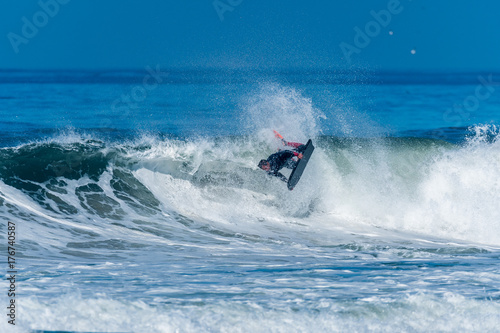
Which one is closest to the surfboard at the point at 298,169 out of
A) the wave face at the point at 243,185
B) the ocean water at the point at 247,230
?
the ocean water at the point at 247,230

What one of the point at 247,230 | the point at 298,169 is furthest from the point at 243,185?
the point at 298,169

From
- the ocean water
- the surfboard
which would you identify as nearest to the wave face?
the ocean water

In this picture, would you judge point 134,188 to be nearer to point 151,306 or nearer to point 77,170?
point 77,170

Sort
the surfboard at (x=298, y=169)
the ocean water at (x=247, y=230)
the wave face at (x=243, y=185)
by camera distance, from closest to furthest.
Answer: the ocean water at (x=247, y=230), the surfboard at (x=298, y=169), the wave face at (x=243, y=185)

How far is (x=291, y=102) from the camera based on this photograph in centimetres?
1736

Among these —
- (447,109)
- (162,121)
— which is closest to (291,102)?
(162,121)

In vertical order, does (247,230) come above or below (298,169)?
below

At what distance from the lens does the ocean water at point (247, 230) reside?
A: 21.0 feet

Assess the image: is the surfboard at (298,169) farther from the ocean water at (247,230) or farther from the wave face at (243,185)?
the wave face at (243,185)

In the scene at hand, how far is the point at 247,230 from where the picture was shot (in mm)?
11297

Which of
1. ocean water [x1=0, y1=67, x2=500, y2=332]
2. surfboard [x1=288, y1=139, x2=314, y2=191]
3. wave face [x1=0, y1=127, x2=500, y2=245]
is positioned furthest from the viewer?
wave face [x1=0, y1=127, x2=500, y2=245]

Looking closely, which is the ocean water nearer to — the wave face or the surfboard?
the wave face

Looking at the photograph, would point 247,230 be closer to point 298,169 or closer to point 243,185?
point 298,169

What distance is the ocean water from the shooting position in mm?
6414
